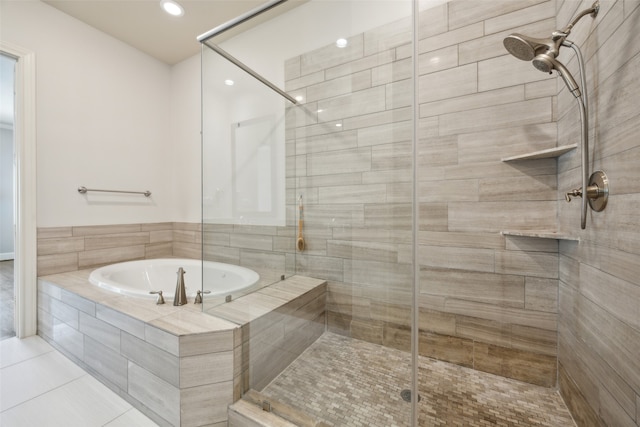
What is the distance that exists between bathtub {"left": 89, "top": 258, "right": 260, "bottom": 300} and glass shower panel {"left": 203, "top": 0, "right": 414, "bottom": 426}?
13 centimetres

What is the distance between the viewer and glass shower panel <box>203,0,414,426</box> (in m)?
1.09

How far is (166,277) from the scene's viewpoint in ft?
7.80

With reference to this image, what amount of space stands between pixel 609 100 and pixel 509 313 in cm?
108

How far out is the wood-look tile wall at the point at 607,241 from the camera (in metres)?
0.80

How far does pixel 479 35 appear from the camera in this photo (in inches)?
56.9

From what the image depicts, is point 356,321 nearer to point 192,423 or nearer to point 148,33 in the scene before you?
point 192,423

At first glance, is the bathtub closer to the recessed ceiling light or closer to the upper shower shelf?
the upper shower shelf

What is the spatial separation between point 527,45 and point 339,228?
1120mm

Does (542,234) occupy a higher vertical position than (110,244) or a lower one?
higher

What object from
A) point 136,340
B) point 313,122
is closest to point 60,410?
point 136,340

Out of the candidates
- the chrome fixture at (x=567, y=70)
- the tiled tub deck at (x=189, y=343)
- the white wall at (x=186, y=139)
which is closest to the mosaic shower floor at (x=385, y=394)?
the tiled tub deck at (x=189, y=343)

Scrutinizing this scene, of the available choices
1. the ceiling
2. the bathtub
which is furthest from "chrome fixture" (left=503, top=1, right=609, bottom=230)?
the bathtub

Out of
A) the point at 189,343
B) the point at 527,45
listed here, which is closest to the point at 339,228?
the point at 189,343

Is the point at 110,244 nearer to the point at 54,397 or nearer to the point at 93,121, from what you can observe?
the point at 93,121
